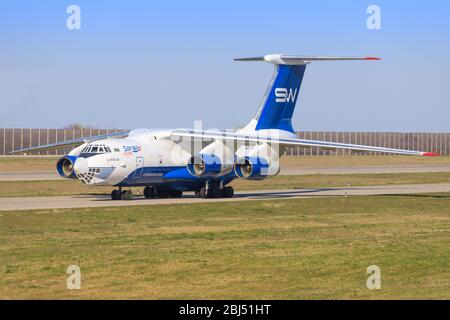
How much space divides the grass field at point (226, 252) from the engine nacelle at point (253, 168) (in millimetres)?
4949

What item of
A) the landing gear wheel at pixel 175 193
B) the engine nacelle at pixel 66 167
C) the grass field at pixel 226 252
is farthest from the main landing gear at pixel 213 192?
the engine nacelle at pixel 66 167

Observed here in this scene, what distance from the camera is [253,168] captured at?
41.3 m

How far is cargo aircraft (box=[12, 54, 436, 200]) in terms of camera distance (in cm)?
3894

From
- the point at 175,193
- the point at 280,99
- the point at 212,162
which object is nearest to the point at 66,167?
the point at 175,193

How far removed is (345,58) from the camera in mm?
41312

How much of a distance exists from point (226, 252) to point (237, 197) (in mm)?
19626

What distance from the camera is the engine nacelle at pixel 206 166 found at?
4084cm

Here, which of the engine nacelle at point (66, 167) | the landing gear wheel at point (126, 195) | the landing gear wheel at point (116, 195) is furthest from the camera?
the landing gear wheel at point (126, 195)

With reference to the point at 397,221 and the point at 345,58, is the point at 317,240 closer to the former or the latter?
the point at 397,221

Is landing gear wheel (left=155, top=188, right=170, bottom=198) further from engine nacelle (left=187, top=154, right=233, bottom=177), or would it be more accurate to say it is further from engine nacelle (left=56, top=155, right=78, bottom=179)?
engine nacelle (left=56, top=155, right=78, bottom=179)

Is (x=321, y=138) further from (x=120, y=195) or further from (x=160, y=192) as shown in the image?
(x=120, y=195)

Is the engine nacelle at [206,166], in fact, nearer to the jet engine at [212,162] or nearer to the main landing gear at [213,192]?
the jet engine at [212,162]

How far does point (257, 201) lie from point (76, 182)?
17633mm
